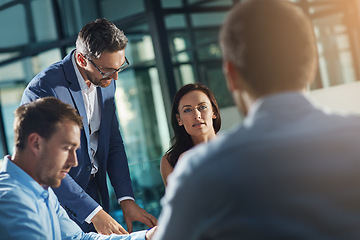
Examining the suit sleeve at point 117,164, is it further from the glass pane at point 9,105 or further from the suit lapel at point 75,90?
the glass pane at point 9,105

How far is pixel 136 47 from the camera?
5.96m

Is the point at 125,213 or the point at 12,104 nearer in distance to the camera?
the point at 125,213

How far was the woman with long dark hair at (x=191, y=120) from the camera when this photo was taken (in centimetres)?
306

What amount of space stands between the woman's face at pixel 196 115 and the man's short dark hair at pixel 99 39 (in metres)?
0.81

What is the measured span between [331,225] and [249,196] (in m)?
0.14

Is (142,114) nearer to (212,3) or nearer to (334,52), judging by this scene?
(212,3)

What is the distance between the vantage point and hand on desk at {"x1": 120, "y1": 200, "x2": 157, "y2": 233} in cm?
221

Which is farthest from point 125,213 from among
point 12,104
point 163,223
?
point 12,104

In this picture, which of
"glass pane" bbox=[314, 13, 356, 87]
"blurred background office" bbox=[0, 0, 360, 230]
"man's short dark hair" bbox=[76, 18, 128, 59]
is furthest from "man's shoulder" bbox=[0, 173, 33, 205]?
"glass pane" bbox=[314, 13, 356, 87]

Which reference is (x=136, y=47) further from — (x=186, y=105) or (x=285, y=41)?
(x=285, y=41)

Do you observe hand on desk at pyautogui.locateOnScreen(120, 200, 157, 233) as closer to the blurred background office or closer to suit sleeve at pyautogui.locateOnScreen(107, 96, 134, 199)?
suit sleeve at pyautogui.locateOnScreen(107, 96, 134, 199)

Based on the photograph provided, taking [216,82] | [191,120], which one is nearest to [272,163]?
[191,120]

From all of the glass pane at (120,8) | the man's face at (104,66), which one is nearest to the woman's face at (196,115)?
the man's face at (104,66)

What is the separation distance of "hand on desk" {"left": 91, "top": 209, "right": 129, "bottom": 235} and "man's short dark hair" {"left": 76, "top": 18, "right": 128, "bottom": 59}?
0.73 meters
